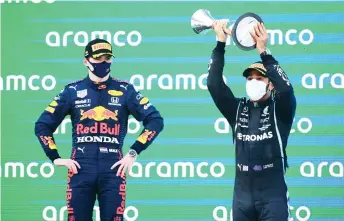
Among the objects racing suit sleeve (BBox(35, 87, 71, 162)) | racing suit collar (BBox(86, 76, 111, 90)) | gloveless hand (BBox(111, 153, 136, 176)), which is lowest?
gloveless hand (BBox(111, 153, 136, 176))

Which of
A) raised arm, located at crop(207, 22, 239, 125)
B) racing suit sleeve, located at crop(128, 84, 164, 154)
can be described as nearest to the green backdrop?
racing suit sleeve, located at crop(128, 84, 164, 154)

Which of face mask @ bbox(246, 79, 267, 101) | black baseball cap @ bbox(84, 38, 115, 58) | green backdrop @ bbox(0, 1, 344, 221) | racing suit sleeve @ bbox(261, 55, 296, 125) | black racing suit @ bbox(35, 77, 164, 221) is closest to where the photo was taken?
racing suit sleeve @ bbox(261, 55, 296, 125)

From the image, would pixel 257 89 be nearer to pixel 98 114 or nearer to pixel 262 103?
pixel 262 103

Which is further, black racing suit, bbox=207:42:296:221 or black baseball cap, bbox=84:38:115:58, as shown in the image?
black baseball cap, bbox=84:38:115:58

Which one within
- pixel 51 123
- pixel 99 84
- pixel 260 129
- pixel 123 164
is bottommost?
pixel 123 164

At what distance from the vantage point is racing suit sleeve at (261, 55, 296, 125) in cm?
482

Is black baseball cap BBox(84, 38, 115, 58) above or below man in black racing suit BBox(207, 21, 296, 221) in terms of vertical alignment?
above

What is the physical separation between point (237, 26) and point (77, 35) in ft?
6.28

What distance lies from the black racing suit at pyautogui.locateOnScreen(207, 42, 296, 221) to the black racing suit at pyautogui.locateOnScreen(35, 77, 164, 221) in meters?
0.66

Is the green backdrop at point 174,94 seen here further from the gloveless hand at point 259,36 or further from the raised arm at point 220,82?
the gloveless hand at point 259,36

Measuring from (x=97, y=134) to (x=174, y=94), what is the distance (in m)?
1.22

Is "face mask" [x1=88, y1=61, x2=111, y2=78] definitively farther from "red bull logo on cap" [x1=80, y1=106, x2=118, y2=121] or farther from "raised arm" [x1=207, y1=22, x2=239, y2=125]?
"raised arm" [x1=207, y1=22, x2=239, y2=125]

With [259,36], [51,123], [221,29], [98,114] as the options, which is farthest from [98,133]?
[259,36]

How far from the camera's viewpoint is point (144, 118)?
5.47 m
